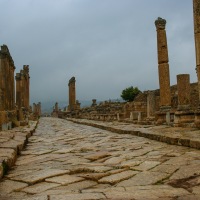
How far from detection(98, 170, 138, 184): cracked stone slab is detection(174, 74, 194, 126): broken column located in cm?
652

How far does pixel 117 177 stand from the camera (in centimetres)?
342

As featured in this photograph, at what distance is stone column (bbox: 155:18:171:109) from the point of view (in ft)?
43.2

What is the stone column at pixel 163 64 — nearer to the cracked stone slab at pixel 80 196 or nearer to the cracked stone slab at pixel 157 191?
the cracked stone slab at pixel 157 191

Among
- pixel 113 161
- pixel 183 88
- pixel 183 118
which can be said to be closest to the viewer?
pixel 113 161

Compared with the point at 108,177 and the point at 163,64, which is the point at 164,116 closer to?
the point at 163,64

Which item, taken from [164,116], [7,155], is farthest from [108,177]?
[164,116]

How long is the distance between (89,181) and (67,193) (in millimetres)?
568

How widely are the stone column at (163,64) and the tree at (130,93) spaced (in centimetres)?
3408

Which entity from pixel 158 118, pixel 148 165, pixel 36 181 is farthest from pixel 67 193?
pixel 158 118

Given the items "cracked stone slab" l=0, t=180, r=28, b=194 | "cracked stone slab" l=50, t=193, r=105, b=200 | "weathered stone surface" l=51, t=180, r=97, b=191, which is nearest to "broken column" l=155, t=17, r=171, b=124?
"weathered stone surface" l=51, t=180, r=97, b=191

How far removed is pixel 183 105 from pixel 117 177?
25.5 ft

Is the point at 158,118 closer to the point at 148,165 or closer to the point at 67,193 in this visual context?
the point at 148,165

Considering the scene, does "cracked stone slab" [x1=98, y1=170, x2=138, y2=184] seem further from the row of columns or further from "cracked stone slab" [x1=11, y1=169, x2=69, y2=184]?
the row of columns

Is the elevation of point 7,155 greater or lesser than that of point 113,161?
greater
